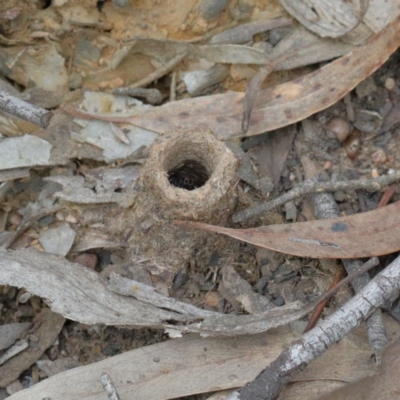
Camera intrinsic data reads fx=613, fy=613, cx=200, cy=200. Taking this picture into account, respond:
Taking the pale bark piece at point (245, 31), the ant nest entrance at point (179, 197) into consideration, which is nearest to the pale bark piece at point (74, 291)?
the ant nest entrance at point (179, 197)

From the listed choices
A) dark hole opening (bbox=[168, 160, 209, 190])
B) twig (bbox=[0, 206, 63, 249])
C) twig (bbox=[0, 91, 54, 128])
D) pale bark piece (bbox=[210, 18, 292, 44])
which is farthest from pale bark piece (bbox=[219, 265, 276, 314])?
pale bark piece (bbox=[210, 18, 292, 44])

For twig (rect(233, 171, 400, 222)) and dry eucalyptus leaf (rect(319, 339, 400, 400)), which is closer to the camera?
dry eucalyptus leaf (rect(319, 339, 400, 400))

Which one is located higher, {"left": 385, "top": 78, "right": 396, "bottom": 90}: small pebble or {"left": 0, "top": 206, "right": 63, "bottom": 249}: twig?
{"left": 385, "top": 78, "right": 396, "bottom": 90}: small pebble

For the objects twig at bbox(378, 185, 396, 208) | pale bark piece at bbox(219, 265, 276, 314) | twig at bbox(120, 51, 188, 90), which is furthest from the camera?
twig at bbox(120, 51, 188, 90)

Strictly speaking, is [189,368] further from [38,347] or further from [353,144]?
[353,144]

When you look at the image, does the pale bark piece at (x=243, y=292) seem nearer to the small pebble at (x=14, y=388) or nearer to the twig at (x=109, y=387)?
the twig at (x=109, y=387)

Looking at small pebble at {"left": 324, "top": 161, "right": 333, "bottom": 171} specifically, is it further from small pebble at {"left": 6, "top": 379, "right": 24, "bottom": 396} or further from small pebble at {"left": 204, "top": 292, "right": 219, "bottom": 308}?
small pebble at {"left": 6, "top": 379, "right": 24, "bottom": 396}
